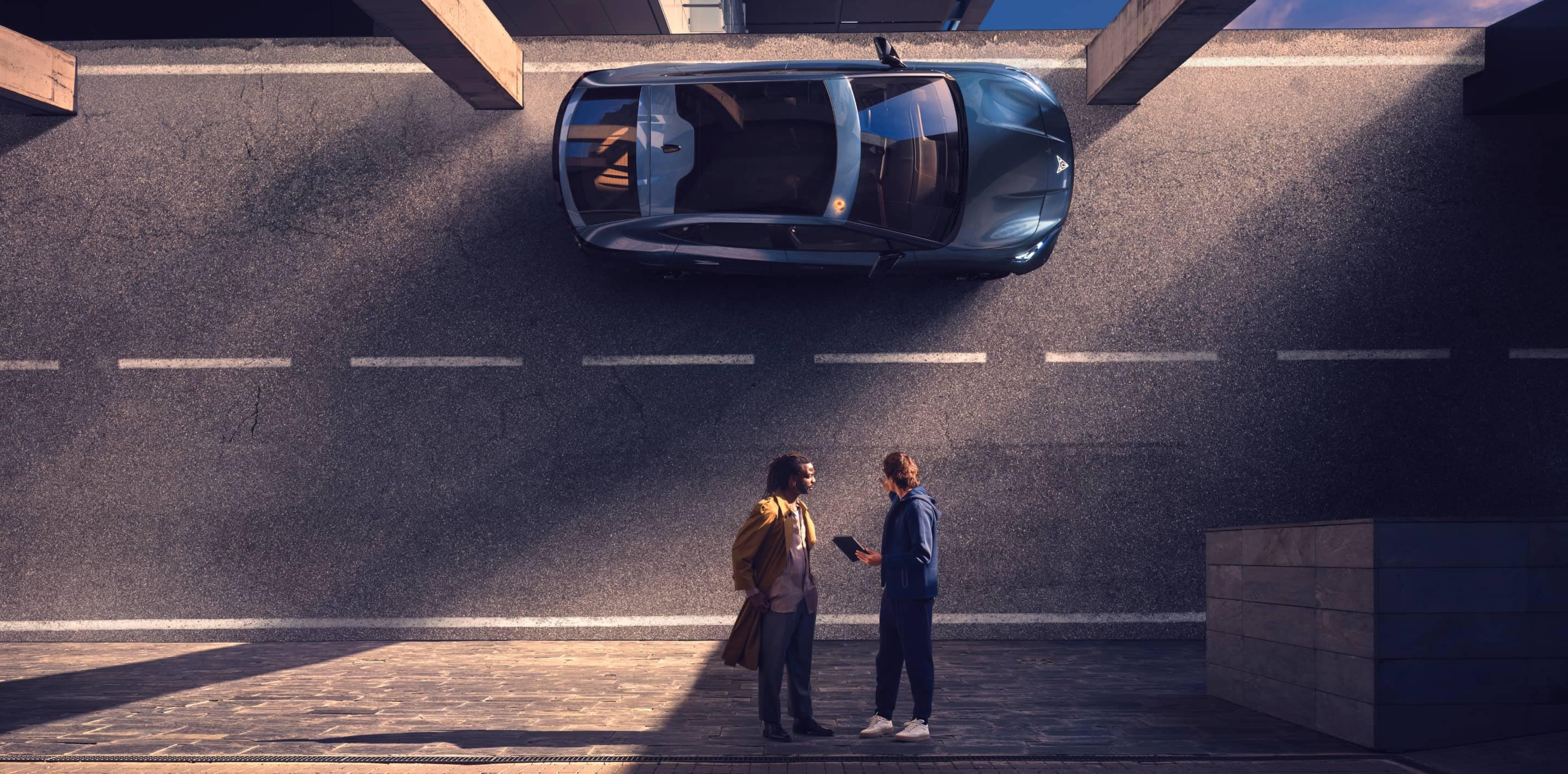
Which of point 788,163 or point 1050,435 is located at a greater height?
point 788,163

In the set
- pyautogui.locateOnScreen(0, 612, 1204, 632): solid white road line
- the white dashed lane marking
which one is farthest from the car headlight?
pyautogui.locateOnScreen(0, 612, 1204, 632): solid white road line

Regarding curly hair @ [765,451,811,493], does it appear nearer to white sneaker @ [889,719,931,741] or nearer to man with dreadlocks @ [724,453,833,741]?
man with dreadlocks @ [724,453,833,741]

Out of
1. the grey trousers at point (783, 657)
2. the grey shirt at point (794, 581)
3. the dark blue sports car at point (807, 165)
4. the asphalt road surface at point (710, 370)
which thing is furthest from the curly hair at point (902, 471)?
the asphalt road surface at point (710, 370)

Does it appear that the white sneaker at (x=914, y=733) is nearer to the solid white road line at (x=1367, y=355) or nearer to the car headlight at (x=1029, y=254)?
the car headlight at (x=1029, y=254)

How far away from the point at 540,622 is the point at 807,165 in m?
4.58

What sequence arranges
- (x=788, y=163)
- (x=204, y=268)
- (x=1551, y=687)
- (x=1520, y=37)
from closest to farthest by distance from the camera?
(x=1551, y=687)
(x=788, y=163)
(x=1520, y=37)
(x=204, y=268)

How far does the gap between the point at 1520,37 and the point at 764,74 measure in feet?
21.5

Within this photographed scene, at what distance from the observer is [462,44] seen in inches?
299

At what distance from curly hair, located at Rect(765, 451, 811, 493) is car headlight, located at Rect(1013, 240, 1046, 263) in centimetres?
370

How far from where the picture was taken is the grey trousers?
16.0 ft

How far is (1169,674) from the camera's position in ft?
23.0

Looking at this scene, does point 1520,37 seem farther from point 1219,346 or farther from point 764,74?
point 764,74

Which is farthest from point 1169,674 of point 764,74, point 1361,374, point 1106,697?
point 764,74

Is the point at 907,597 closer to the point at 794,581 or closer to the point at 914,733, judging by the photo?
the point at 794,581
